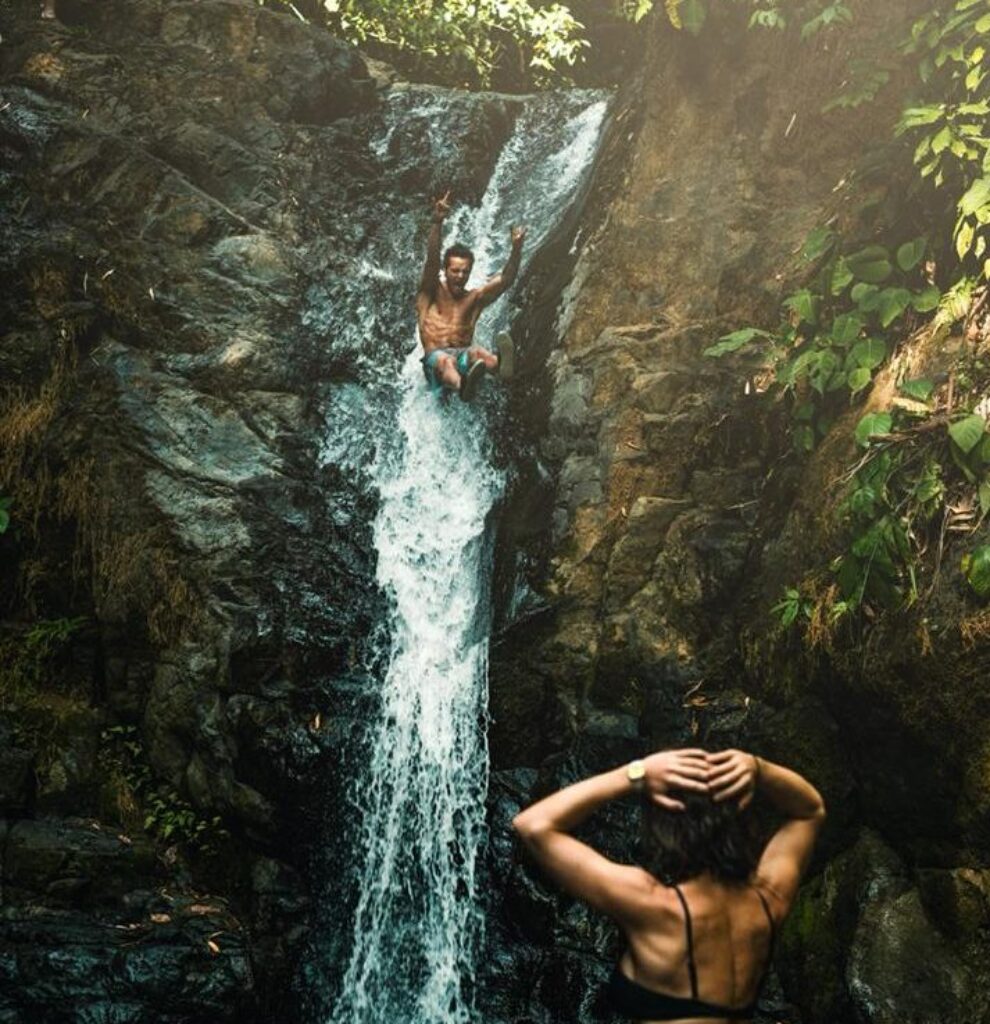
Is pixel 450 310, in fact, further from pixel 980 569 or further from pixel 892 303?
pixel 980 569

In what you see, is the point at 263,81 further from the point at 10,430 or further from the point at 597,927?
the point at 597,927

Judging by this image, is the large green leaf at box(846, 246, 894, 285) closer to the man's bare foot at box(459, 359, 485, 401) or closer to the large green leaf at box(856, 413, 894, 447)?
the large green leaf at box(856, 413, 894, 447)

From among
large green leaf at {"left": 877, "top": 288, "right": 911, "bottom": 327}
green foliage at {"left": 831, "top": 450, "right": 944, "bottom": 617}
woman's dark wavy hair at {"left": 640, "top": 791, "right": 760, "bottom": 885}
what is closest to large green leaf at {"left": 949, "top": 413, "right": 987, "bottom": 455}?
green foliage at {"left": 831, "top": 450, "right": 944, "bottom": 617}

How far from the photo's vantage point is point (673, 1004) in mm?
2184

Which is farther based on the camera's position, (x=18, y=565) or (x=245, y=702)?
(x=18, y=565)

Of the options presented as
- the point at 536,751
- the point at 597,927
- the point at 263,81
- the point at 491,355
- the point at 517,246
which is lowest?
the point at 597,927

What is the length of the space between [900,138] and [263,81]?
7.18 metres

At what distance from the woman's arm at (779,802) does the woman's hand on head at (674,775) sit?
0.03 meters

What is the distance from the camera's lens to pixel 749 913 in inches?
92.1

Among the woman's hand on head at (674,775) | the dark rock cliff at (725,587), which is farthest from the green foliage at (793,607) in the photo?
the woman's hand on head at (674,775)

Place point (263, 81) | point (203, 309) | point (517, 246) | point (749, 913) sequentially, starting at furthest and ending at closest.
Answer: point (263, 81)
point (203, 309)
point (517, 246)
point (749, 913)

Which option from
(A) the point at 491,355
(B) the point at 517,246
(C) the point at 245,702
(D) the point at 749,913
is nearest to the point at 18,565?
(C) the point at 245,702

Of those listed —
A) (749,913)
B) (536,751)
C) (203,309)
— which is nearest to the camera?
(749,913)

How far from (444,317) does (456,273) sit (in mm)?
411
